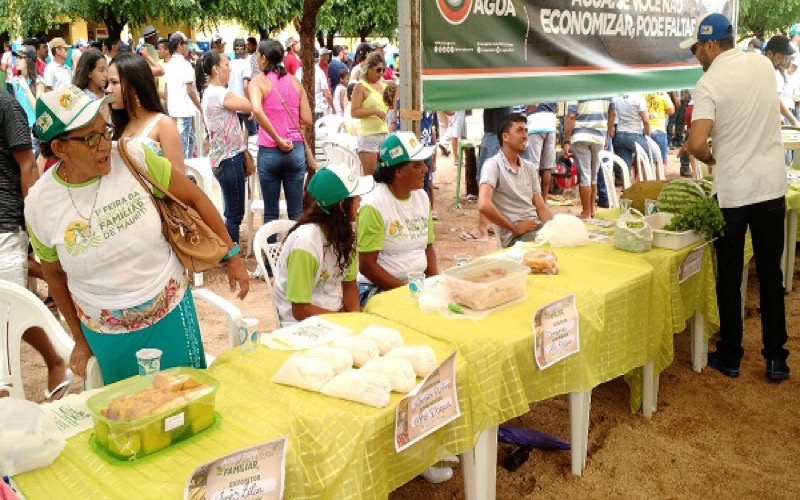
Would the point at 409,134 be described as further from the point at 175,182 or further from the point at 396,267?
the point at 175,182

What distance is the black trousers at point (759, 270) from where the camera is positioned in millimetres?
3867

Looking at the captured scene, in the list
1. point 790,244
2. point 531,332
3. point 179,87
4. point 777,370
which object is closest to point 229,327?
point 531,332

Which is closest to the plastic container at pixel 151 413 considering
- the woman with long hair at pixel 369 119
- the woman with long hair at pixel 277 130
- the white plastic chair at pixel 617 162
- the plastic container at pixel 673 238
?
the plastic container at pixel 673 238

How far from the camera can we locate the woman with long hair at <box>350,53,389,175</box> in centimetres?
734

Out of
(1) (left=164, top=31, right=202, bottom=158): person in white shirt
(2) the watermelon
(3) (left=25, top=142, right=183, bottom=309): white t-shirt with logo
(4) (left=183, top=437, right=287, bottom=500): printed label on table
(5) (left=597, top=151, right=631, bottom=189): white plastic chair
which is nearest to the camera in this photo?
(4) (left=183, top=437, right=287, bottom=500): printed label on table

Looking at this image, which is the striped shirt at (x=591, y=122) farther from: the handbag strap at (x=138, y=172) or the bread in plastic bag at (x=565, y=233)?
the handbag strap at (x=138, y=172)

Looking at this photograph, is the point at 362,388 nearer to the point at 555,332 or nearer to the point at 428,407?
the point at 428,407

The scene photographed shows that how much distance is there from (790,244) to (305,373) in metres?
4.81

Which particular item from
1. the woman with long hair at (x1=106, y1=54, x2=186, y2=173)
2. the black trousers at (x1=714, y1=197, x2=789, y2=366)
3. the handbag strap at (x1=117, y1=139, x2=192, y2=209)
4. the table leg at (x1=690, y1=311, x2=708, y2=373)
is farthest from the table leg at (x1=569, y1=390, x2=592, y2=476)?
the woman with long hair at (x1=106, y1=54, x2=186, y2=173)

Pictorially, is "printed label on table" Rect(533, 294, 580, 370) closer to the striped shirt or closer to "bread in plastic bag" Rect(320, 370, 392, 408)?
"bread in plastic bag" Rect(320, 370, 392, 408)

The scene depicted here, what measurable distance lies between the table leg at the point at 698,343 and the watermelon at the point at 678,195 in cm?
61

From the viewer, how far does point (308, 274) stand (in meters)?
3.02

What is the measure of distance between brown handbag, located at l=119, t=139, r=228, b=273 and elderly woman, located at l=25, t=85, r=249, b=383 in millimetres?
23

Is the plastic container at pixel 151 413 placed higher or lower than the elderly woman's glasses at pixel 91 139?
lower
